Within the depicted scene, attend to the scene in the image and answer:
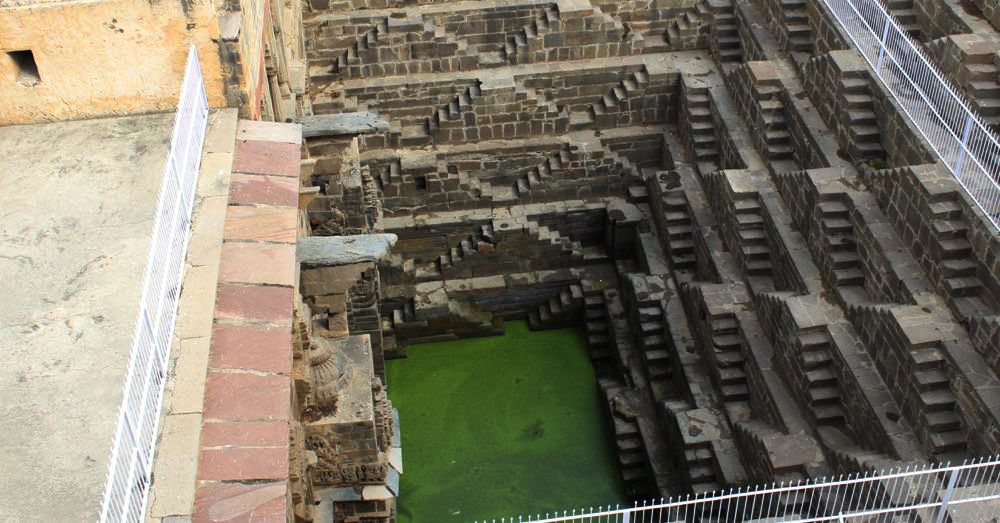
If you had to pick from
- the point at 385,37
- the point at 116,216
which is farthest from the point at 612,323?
the point at 116,216

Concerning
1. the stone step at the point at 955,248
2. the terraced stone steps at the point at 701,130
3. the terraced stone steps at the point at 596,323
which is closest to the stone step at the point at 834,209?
the stone step at the point at 955,248

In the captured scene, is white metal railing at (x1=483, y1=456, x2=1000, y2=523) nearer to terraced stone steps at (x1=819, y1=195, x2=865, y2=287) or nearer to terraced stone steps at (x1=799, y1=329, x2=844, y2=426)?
terraced stone steps at (x1=799, y1=329, x2=844, y2=426)

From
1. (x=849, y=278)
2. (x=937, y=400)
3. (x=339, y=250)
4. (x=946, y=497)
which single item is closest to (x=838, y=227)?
(x=849, y=278)

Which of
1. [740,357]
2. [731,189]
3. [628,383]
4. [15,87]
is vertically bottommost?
[628,383]

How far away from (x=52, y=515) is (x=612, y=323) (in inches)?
450

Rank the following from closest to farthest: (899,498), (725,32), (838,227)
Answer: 1. (899,498)
2. (838,227)
3. (725,32)

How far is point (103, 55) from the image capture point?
31.2ft

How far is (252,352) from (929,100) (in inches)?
407

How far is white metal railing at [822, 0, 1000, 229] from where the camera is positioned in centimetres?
1252

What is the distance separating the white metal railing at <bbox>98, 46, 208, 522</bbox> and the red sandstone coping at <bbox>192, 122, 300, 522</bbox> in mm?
352

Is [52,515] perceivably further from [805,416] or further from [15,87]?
[805,416]

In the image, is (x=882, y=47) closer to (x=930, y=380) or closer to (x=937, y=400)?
(x=930, y=380)

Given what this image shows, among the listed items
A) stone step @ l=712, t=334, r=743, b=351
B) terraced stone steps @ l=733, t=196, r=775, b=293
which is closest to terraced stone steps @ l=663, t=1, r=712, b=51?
terraced stone steps @ l=733, t=196, r=775, b=293

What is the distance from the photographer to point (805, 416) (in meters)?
13.1
